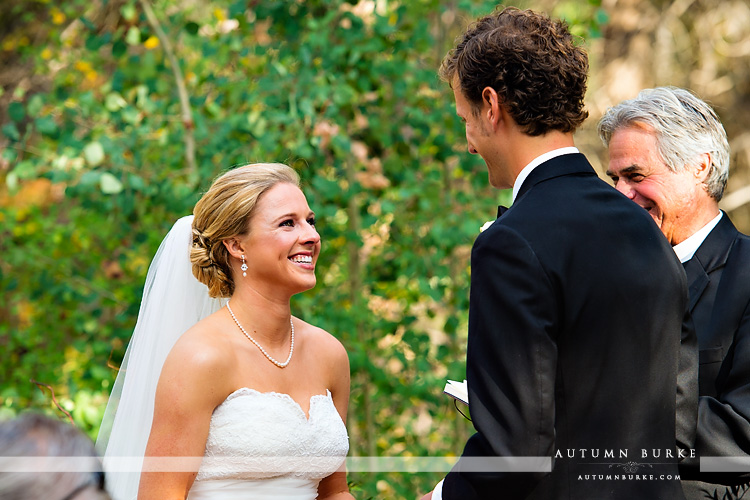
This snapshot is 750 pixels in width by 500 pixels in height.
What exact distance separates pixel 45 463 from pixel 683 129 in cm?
198

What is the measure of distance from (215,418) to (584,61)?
1.49 m

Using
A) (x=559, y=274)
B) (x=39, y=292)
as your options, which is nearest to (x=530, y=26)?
(x=559, y=274)

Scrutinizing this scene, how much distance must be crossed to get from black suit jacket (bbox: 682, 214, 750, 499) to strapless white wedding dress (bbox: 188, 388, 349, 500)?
1135mm

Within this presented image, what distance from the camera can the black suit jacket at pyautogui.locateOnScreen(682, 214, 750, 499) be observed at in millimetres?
1986

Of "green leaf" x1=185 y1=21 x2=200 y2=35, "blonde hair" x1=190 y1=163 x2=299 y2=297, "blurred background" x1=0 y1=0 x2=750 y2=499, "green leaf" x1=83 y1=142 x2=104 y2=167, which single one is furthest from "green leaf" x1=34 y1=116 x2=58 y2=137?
"blonde hair" x1=190 y1=163 x2=299 y2=297

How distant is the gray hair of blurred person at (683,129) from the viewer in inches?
89.1

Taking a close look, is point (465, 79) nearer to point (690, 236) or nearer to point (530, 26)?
point (530, 26)

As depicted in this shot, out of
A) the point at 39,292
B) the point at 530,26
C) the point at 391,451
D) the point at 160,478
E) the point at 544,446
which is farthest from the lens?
the point at 391,451

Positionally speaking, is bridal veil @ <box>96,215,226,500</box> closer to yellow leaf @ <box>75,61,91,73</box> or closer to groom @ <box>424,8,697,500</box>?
groom @ <box>424,8,697,500</box>

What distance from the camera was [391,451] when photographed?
5.53 m

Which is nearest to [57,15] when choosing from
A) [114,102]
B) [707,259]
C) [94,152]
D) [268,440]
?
[114,102]

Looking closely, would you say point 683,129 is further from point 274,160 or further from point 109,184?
point 109,184

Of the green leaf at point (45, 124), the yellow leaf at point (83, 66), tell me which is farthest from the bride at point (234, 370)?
the yellow leaf at point (83, 66)

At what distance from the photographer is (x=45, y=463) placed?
3.69 ft
